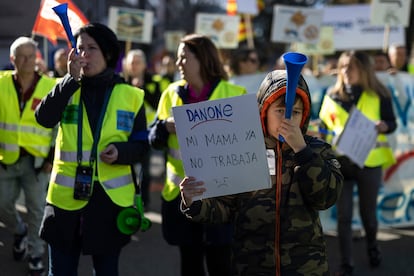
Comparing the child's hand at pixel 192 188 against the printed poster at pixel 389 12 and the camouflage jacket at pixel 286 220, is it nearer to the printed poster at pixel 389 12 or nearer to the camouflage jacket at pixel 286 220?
the camouflage jacket at pixel 286 220

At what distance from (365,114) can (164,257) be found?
214cm

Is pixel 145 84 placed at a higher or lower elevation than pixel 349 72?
lower

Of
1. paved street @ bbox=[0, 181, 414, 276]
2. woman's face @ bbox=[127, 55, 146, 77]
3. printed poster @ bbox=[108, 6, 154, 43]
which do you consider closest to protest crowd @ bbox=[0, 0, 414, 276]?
paved street @ bbox=[0, 181, 414, 276]

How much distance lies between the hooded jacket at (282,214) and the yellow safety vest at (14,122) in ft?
8.32

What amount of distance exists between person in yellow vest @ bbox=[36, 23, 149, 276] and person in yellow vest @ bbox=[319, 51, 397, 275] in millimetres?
2316

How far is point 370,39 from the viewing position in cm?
1220

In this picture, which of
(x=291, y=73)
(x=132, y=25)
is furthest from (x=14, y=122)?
(x=132, y=25)

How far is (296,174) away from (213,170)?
0.37 metres

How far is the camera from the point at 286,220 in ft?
9.62

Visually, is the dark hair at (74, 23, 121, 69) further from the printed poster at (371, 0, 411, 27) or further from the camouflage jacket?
the printed poster at (371, 0, 411, 27)

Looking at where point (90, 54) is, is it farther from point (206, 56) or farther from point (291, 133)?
point (291, 133)

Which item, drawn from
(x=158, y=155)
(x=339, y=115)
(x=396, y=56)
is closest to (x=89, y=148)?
(x=339, y=115)

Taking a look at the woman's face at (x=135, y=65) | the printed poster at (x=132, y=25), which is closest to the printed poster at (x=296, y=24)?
the woman's face at (x=135, y=65)

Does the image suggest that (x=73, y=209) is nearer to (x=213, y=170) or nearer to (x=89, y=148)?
(x=89, y=148)
